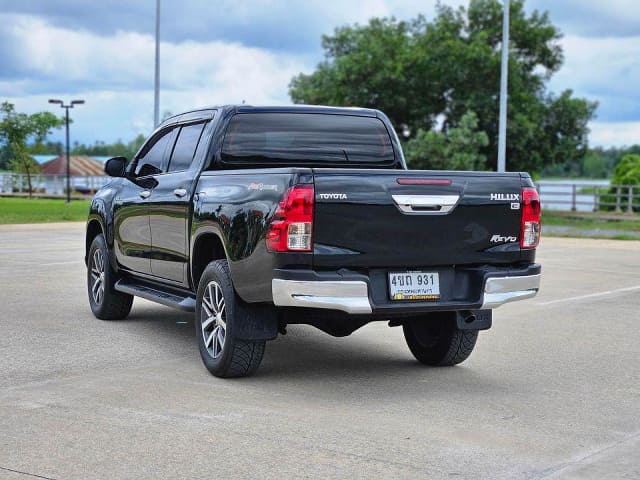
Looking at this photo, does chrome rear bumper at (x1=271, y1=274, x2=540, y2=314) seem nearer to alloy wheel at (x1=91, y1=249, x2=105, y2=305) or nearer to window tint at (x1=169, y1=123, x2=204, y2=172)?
window tint at (x1=169, y1=123, x2=204, y2=172)

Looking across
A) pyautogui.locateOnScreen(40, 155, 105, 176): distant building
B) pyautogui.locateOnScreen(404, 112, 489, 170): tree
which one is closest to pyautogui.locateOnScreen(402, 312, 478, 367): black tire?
pyautogui.locateOnScreen(404, 112, 489, 170): tree

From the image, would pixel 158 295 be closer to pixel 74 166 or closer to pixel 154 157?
pixel 154 157

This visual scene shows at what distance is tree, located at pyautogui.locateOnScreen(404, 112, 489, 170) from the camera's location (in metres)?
37.0

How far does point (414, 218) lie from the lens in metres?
7.12

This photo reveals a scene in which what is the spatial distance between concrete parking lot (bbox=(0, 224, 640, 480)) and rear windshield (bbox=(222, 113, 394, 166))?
159 centimetres

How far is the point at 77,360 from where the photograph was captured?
823 centimetres

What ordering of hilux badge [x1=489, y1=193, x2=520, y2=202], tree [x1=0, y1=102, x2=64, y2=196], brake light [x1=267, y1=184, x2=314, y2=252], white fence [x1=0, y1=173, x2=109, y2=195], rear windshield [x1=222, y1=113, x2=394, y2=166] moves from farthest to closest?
white fence [x1=0, y1=173, x2=109, y2=195]
tree [x1=0, y1=102, x2=64, y2=196]
rear windshield [x1=222, y1=113, x2=394, y2=166]
hilux badge [x1=489, y1=193, x2=520, y2=202]
brake light [x1=267, y1=184, x2=314, y2=252]

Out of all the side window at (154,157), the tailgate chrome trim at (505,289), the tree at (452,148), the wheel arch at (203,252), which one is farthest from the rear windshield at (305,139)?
the tree at (452,148)

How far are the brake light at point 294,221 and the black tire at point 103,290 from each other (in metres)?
3.69

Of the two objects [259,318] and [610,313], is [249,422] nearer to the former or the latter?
[259,318]

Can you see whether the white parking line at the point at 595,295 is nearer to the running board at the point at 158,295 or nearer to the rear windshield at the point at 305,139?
the rear windshield at the point at 305,139

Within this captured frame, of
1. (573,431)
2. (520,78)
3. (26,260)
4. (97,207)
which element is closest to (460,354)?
(573,431)

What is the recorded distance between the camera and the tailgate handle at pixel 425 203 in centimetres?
706

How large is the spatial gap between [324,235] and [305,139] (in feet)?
6.66
